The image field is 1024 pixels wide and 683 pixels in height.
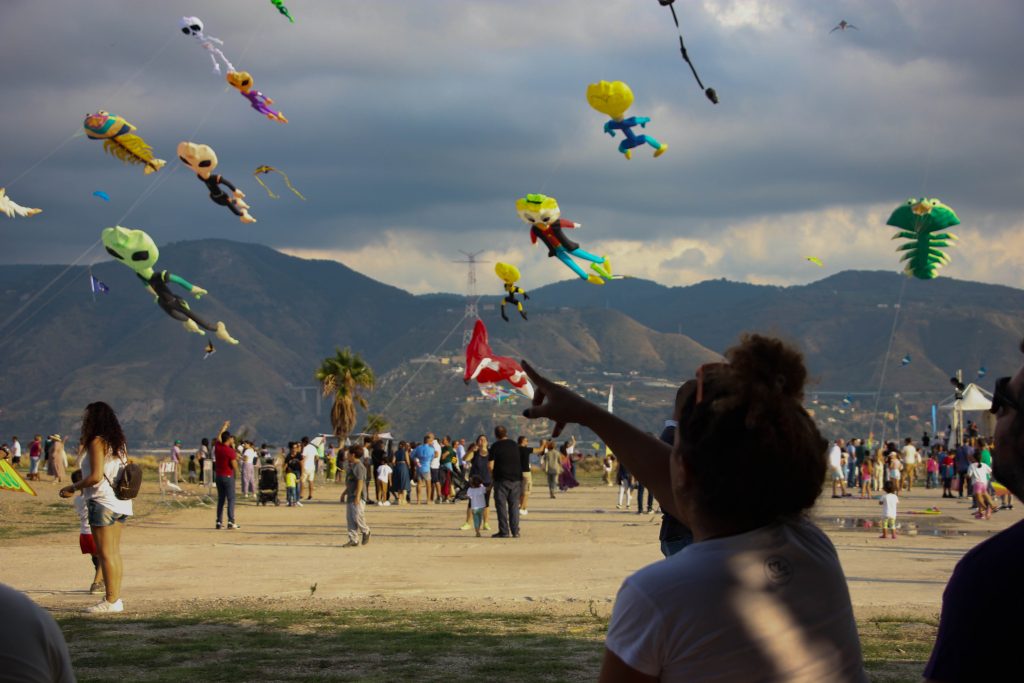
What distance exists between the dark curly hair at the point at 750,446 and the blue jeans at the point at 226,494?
65.8 ft

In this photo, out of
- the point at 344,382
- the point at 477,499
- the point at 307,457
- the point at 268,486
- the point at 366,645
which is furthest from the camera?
the point at 344,382

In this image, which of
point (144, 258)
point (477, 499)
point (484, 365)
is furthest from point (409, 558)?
point (144, 258)

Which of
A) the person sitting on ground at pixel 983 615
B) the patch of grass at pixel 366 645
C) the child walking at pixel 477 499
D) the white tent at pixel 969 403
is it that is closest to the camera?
the person sitting on ground at pixel 983 615

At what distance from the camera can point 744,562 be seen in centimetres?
259

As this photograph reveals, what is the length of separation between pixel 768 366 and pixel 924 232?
2397cm

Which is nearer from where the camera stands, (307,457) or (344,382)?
(307,457)

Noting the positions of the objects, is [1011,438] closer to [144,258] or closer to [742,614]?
[742,614]

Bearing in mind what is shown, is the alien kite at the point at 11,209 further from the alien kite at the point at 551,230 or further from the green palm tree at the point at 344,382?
the green palm tree at the point at 344,382

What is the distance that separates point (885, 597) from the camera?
12594 millimetres

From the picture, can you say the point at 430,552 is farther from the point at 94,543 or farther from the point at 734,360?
the point at 734,360

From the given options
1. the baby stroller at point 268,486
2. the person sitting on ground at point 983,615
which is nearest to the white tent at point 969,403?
the baby stroller at point 268,486

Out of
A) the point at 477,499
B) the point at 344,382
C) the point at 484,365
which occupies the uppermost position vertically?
the point at 344,382

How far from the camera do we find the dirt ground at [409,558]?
12547mm

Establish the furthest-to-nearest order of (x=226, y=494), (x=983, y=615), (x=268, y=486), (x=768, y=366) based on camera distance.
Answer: (x=268, y=486) < (x=226, y=494) < (x=768, y=366) < (x=983, y=615)
